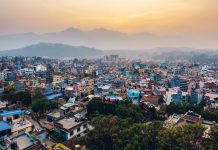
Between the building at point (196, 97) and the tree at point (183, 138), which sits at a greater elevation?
the tree at point (183, 138)

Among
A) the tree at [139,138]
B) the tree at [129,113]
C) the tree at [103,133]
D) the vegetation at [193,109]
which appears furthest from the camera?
the vegetation at [193,109]

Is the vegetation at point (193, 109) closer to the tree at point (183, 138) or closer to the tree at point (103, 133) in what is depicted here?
the tree at point (103, 133)

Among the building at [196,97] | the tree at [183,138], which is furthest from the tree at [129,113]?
the building at [196,97]

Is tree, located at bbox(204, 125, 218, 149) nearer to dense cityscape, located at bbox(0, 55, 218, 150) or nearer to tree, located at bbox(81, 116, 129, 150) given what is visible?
dense cityscape, located at bbox(0, 55, 218, 150)

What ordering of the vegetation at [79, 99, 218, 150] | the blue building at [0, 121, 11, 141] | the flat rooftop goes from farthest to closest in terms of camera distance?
the flat rooftop < the blue building at [0, 121, 11, 141] < the vegetation at [79, 99, 218, 150]

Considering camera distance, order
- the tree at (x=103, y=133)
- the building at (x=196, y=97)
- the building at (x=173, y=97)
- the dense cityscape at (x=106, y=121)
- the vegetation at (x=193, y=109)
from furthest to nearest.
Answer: the building at (x=196, y=97)
the building at (x=173, y=97)
the vegetation at (x=193, y=109)
the tree at (x=103, y=133)
the dense cityscape at (x=106, y=121)

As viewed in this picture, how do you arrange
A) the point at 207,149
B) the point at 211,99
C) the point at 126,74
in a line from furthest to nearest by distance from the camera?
1. the point at 126,74
2. the point at 211,99
3. the point at 207,149

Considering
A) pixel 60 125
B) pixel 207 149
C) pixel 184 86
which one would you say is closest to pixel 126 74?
pixel 184 86

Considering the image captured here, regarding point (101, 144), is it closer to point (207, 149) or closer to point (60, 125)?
point (60, 125)

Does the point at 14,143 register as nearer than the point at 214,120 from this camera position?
Yes

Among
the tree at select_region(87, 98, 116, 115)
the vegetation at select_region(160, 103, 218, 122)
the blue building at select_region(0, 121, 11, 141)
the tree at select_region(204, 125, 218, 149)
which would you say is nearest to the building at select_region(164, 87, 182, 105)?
the vegetation at select_region(160, 103, 218, 122)

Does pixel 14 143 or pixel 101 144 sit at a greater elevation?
pixel 14 143
